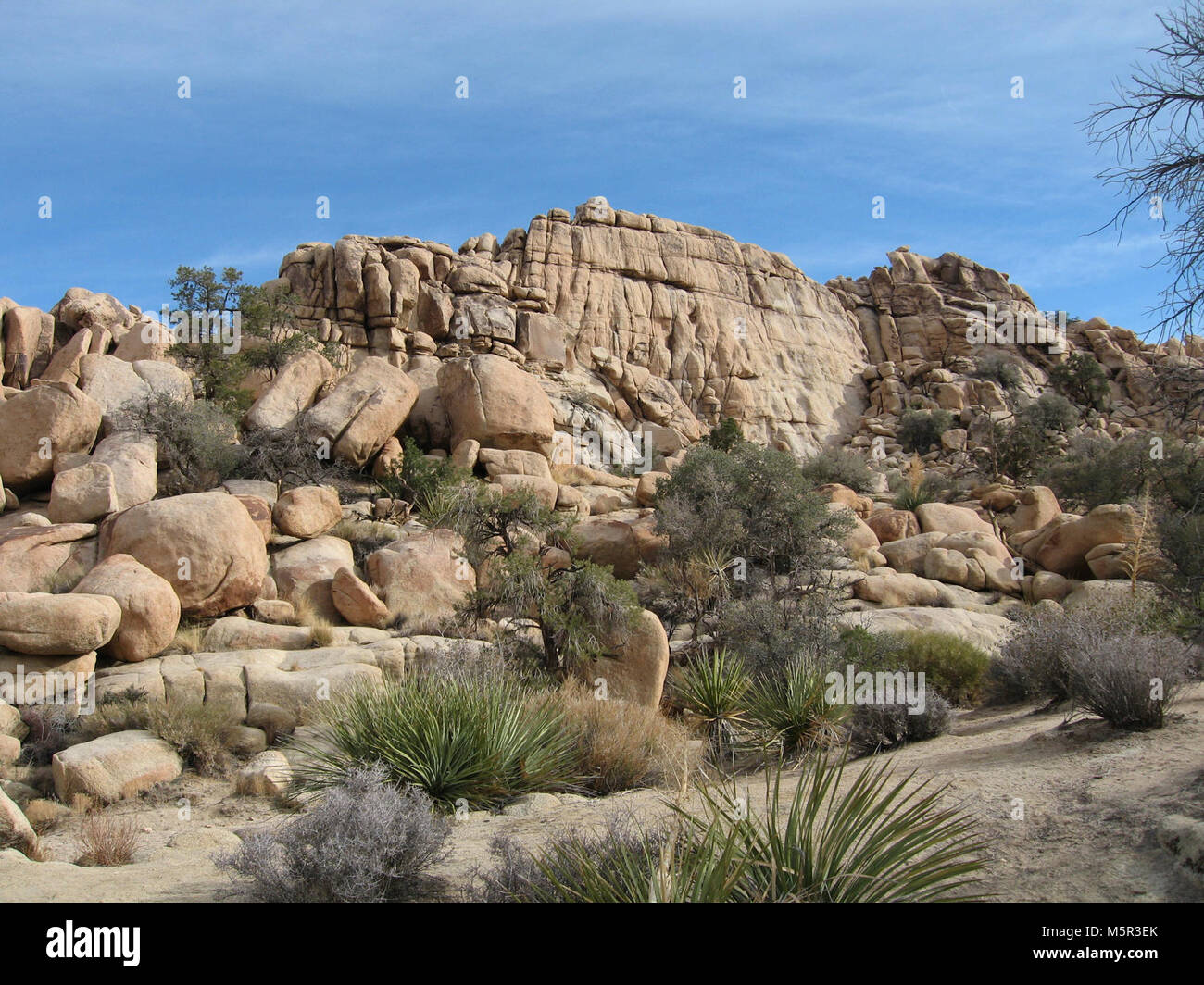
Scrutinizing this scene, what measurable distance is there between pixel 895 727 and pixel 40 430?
17261mm

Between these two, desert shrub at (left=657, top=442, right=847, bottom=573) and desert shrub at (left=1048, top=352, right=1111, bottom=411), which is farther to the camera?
desert shrub at (left=1048, top=352, right=1111, bottom=411)

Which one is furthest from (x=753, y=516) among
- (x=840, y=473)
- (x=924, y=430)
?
(x=924, y=430)

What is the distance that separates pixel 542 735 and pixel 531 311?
3517cm

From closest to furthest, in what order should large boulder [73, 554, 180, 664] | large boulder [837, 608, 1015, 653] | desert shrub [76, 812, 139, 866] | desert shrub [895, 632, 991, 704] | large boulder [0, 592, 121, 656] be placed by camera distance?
desert shrub [76, 812, 139, 866] → large boulder [0, 592, 121, 656] → desert shrub [895, 632, 991, 704] → large boulder [73, 554, 180, 664] → large boulder [837, 608, 1015, 653]

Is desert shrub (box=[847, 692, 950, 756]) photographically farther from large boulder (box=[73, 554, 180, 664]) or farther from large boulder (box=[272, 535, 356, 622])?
large boulder (box=[73, 554, 180, 664])

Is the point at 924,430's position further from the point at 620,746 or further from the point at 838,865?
the point at 838,865

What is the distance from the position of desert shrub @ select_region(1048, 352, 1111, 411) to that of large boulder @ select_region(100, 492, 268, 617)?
46685mm

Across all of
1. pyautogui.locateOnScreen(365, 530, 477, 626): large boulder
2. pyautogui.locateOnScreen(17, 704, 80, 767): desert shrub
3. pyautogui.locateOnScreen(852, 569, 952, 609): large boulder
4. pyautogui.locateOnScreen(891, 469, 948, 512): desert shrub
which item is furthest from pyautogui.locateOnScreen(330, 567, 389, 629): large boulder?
pyautogui.locateOnScreen(891, 469, 948, 512): desert shrub

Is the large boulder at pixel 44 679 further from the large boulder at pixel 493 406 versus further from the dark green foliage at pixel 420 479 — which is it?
the large boulder at pixel 493 406

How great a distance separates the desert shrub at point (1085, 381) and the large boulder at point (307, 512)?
143 ft

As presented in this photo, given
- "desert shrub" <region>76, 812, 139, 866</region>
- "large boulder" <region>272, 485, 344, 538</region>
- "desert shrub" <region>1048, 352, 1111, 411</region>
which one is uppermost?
"desert shrub" <region>1048, 352, 1111, 411</region>

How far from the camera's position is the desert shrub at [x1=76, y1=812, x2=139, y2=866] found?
752 cm

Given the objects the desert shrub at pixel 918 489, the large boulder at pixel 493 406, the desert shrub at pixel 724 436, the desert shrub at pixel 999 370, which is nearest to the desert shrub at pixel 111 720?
the large boulder at pixel 493 406

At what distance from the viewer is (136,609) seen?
13.1 metres
